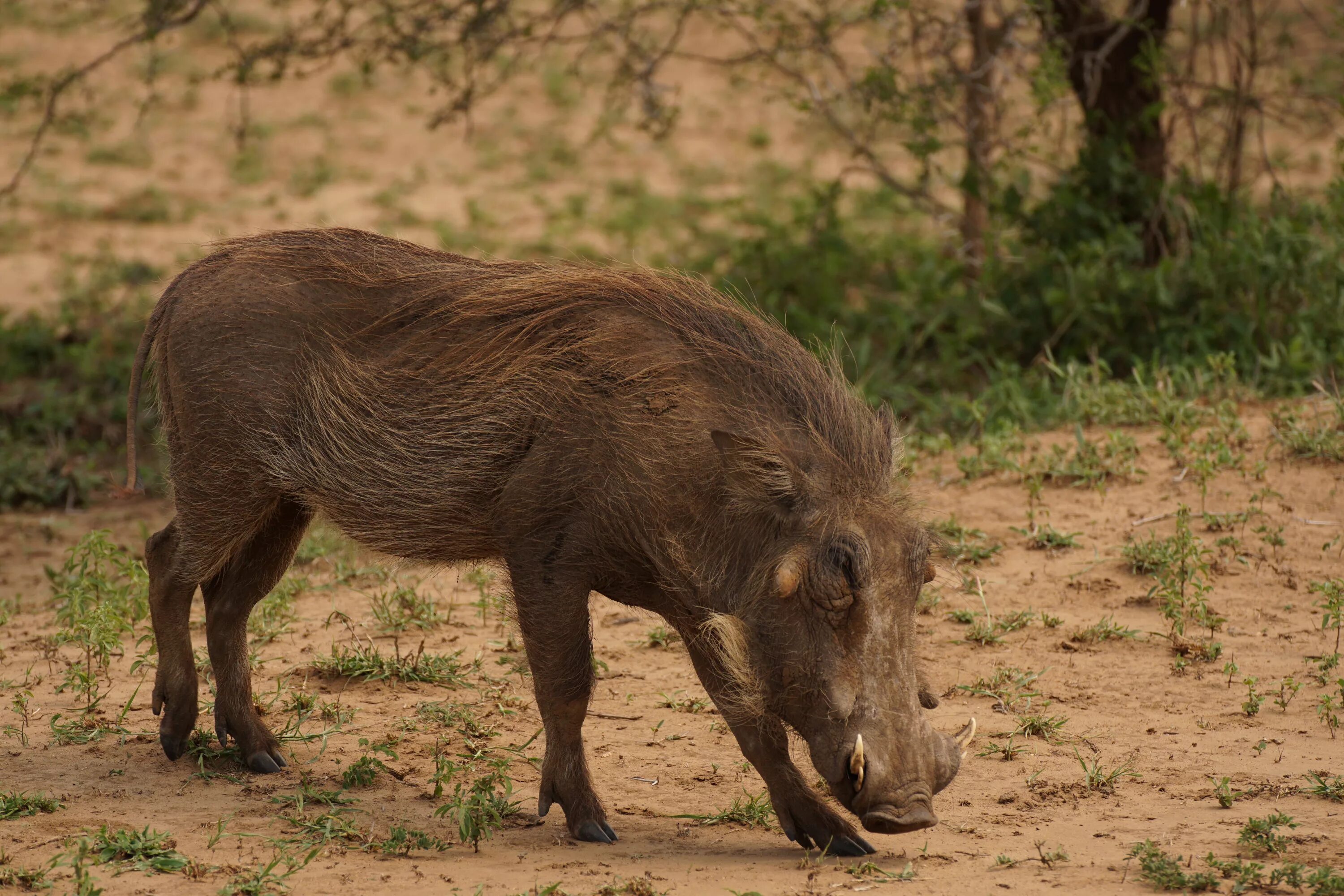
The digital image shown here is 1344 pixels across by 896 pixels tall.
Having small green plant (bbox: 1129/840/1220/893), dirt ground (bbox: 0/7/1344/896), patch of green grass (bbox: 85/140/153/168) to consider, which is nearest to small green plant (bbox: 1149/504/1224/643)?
dirt ground (bbox: 0/7/1344/896)

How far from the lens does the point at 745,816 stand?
3688mm

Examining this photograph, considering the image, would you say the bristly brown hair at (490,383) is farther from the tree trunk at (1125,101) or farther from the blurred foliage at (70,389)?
the tree trunk at (1125,101)

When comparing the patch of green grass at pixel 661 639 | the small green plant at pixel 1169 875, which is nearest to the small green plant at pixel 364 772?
the patch of green grass at pixel 661 639

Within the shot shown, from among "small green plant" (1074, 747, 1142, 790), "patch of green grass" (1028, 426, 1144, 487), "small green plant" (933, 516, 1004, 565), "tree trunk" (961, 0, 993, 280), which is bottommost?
"small green plant" (1074, 747, 1142, 790)

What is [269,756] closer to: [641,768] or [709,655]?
[641,768]

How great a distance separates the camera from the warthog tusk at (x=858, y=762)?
309 cm

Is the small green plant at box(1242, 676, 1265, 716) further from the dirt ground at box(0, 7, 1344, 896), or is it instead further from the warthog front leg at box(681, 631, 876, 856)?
the warthog front leg at box(681, 631, 876, 856)

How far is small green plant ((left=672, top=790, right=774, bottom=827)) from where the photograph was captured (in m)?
3.67

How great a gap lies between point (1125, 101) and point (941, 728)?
4392 millimetres

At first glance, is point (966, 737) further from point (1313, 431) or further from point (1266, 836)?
point (1313, 431)

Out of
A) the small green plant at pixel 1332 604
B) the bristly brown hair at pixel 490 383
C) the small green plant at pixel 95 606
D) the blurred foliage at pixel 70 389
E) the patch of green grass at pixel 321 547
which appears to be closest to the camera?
the bristly brown hair at pixel 490 383

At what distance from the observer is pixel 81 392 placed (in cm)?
738

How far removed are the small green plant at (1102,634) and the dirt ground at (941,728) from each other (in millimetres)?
22

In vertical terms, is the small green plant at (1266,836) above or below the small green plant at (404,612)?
below
